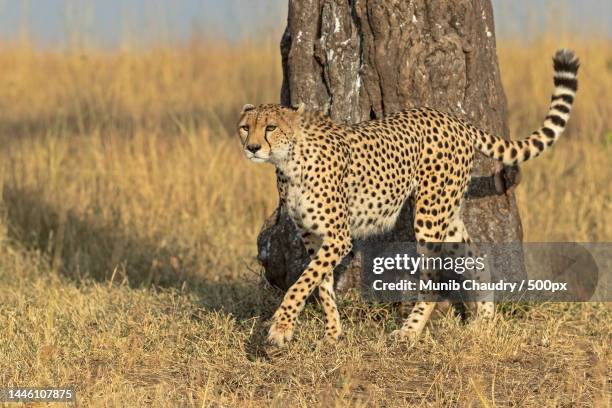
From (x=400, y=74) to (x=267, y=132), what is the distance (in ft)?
3.31

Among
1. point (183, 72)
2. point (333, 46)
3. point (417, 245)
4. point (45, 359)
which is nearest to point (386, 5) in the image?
point (333, 46)

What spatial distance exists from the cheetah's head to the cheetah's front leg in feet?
1.30

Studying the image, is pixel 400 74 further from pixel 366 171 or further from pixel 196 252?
pixel 196 252

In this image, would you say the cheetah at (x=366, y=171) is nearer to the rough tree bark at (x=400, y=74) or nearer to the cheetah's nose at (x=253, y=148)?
the cheetah's nose at (x=253, y=148)

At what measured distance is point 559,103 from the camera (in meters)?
4.70

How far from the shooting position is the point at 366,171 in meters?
4.51

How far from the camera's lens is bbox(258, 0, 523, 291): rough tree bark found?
491cm

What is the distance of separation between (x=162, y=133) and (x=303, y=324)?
3.61 meters

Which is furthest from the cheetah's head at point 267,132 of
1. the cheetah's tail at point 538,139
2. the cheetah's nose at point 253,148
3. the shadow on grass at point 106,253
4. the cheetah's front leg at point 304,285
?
the shadow on grass at point 106,253

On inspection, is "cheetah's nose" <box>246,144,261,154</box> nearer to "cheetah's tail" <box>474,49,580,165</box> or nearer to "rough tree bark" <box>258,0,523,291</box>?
"rough tree bark" <box>258,0,523,291</box>

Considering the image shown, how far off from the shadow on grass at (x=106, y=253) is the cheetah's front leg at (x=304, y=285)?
3.40 ft

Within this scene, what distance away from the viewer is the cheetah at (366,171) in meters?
4.23

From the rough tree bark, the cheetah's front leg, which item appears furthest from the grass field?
the rough tree bark

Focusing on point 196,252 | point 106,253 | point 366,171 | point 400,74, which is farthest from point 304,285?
point 106,253
